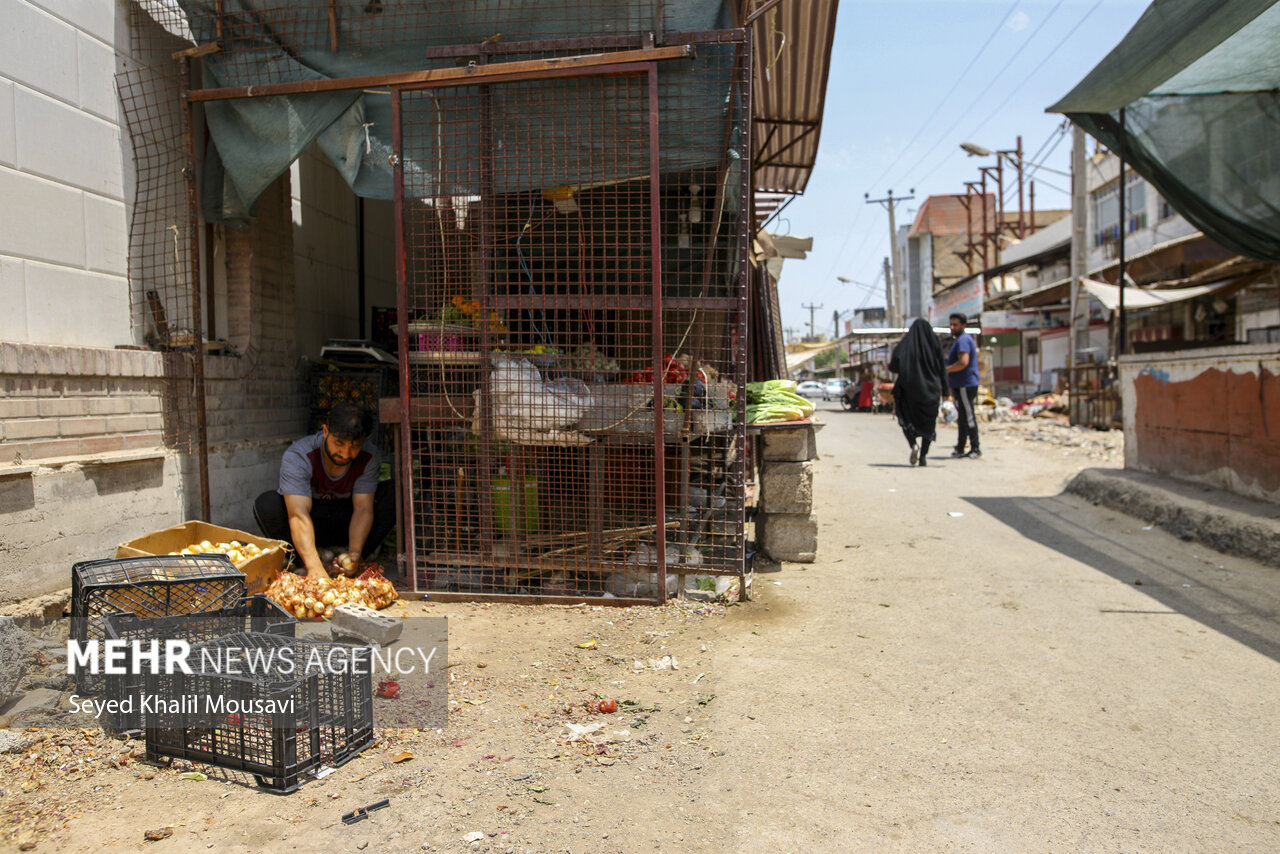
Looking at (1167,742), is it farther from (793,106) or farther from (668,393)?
(793,106)

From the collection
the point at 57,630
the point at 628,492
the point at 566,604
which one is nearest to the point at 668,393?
the point at 628,492

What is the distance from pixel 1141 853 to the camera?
2346 millimetres

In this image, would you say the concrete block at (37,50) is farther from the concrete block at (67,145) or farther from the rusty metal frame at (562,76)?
the rusty metal frame at (562,76)

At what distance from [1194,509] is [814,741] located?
4.94m

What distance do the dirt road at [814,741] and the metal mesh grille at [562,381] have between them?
388mm

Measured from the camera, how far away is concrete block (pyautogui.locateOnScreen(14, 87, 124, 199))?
164 inches

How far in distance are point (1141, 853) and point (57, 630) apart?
460 centimetres

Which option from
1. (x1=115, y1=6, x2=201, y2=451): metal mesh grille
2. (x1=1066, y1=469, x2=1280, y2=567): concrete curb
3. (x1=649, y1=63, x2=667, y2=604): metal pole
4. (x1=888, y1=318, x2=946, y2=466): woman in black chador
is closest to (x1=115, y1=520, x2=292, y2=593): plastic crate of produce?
(x1=115, y1=6, x2=201, y2=451): metal mesh grille

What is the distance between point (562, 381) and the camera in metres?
4.78

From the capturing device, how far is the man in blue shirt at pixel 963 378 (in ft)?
36.0

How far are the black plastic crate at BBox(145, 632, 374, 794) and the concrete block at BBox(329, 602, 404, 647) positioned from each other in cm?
99

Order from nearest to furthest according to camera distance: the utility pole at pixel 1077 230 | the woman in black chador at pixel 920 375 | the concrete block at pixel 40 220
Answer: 1. the concrete block at pixel 40 220
2. the woman in black chador at pixel 920 375
3. the utility pole at pixel 1077 230

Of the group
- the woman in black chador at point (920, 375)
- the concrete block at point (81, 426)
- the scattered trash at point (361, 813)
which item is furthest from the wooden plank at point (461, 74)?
the woman in black chador at point (920, 375)

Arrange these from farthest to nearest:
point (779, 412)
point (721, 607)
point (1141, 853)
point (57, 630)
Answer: point (779, 412) → point (721, 607) → point (57, 630) → point (1141, 853)
